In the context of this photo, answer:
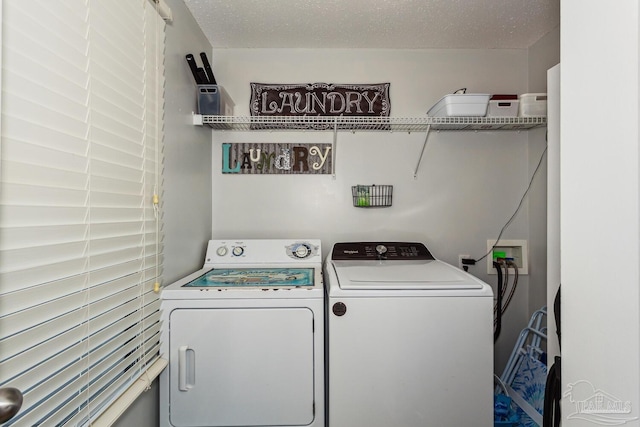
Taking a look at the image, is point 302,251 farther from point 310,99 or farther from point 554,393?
point 554,393

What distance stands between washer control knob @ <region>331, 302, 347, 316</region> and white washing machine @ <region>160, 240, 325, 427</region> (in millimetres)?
72

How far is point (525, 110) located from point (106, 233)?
7.56 ft

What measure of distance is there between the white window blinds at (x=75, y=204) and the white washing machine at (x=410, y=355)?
0.86m

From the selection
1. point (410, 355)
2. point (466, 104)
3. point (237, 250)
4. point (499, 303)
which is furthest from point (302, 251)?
point (499, 303)

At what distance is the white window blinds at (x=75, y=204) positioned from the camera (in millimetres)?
824

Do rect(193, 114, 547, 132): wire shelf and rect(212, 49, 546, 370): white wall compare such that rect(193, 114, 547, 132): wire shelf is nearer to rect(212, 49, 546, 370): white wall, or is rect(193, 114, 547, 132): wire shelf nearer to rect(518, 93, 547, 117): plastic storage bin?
rect(518, 93, 547, 117): plastic storage bin

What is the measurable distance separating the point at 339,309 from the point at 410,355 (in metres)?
0.38

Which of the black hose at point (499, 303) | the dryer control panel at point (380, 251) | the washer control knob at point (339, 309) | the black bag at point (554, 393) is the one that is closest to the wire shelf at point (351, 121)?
the dryer control panel at point (380, 251)

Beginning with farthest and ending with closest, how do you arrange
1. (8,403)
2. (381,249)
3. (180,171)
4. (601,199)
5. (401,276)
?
(381,249) → (180,171) → (401,276) → (601,199) → (8,403)

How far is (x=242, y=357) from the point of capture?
155 cm

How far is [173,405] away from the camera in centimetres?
155

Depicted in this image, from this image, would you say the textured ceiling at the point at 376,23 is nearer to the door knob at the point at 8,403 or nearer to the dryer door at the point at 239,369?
the dryer door at the point at 239,369

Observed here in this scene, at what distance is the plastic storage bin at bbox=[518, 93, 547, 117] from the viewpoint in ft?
6.86

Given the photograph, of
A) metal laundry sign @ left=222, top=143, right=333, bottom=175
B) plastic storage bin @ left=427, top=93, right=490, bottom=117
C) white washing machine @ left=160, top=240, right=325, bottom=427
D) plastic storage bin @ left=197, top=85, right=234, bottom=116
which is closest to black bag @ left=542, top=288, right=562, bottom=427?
white washing machine @ left=160, top=240, right=325, bottom=427
